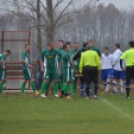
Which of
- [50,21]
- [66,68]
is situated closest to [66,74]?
[66,68]

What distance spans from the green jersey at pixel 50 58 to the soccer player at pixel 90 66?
1077 mm

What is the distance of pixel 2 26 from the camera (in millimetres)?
44031

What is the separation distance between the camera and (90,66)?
2200 cm

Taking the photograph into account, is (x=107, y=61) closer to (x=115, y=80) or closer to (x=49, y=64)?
(x=115, y=80)

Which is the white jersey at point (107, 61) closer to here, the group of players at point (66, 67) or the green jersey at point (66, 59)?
the group of players at point (66, 67)

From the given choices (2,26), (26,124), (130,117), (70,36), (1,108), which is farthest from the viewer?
(70,36)

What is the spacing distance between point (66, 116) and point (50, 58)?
6727 millimetres

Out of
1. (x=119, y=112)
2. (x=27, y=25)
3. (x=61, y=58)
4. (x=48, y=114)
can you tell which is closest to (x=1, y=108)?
(x=48, y=114)

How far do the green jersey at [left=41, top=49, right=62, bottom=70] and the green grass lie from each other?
1392 millimetres

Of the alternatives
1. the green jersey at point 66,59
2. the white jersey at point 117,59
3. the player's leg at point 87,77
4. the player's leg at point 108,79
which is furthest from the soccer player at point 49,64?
the player's leg at point 108,79

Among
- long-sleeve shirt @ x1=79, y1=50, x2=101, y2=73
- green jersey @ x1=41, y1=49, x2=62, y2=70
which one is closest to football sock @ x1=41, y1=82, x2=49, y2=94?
green jersey @ x1=41, y1=49, x2=62, y2=70

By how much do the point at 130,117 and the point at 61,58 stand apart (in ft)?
25.2

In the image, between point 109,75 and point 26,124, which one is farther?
point 109,75

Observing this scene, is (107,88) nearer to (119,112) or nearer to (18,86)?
(18,86)
